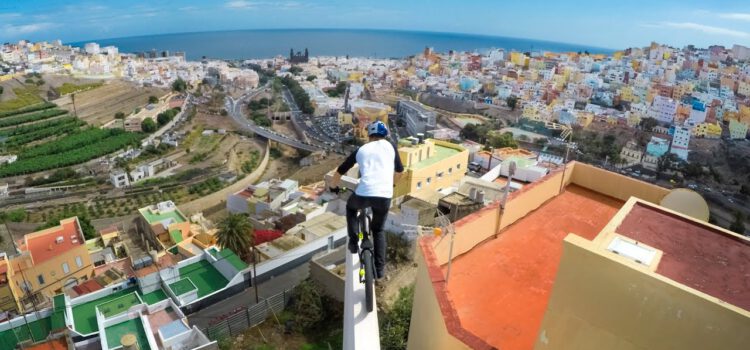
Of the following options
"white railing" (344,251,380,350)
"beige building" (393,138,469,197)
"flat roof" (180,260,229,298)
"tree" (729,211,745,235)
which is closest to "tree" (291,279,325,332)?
"flat roof" (180,260,229,298)

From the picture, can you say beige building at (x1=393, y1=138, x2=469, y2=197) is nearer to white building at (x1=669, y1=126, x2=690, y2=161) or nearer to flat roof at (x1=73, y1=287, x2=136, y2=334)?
flat roof at (x1=73, y1=287, x2=136, y2=334)

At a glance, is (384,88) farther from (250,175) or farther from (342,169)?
(342,169)

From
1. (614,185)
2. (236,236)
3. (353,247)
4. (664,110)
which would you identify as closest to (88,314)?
(236,236)

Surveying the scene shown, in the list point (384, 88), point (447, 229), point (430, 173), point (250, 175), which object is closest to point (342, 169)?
point (447, 229)

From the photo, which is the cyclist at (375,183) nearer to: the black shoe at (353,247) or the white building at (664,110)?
the black shoe at (353,247)

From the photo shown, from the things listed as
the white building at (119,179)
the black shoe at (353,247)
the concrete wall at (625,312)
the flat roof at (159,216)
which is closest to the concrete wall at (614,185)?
the concrete wall at (625,312)

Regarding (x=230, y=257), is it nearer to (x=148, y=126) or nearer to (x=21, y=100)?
(x=148, y=126)
